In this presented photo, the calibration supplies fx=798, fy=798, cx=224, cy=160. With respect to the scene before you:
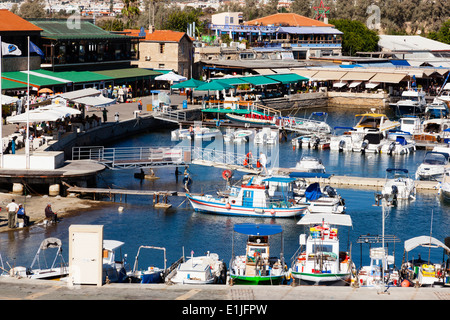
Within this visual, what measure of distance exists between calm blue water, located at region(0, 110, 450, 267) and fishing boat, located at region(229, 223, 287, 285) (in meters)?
2.86

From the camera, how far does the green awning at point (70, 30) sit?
240 ft

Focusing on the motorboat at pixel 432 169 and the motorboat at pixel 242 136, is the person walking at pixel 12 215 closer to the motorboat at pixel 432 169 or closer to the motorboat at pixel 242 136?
the motorboat at pixel 432 169

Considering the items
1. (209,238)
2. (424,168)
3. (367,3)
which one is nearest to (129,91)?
(424,168)

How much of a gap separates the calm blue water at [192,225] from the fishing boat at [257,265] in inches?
113

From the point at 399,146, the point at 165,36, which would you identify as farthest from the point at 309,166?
the point at 165,36

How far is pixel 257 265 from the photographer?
2778 centimetres

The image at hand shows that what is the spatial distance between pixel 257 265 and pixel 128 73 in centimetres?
5442

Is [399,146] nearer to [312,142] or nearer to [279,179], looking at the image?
[312,142]

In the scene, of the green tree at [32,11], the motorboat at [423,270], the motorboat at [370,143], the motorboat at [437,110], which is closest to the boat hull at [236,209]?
the motorboat at [423,270]

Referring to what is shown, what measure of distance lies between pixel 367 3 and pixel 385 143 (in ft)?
391

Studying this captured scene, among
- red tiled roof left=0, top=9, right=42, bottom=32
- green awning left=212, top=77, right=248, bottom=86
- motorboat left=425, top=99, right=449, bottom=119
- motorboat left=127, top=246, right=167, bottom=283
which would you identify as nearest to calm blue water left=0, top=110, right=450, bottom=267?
motorboat left=127, top=246, right=167, bottom=283

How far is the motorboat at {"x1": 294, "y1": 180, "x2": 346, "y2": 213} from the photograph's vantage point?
38938mm

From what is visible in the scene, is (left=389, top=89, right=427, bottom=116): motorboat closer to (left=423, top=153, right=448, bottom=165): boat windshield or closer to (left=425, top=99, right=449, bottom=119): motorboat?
(left=425, top=99, right=449, bottom=119): motorboat
